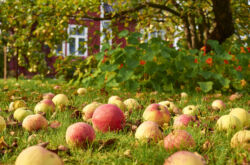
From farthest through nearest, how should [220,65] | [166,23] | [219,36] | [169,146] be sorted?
[166,23], [219,36], [220,65], [169,146]

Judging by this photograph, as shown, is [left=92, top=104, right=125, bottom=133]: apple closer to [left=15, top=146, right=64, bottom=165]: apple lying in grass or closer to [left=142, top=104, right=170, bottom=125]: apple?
[left=142, top=104, right=170, bottom=125]: apple

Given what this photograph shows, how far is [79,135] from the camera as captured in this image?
1.67m

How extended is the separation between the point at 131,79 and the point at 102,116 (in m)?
2.73

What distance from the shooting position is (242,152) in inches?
63.1

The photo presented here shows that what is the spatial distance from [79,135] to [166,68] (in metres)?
3.36

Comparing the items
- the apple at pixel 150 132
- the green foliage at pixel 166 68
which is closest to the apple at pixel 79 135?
the apple at pixel 150 132

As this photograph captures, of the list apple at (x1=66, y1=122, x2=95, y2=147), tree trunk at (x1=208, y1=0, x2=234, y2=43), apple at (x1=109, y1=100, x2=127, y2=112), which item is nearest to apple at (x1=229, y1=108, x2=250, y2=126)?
Result: apple at (x1=109, y1=100, x2=127, y2=112)

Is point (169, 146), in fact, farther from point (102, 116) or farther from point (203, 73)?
point (203, 73)

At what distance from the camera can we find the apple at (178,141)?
1.56 meters

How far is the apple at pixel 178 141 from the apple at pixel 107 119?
56 centimetres

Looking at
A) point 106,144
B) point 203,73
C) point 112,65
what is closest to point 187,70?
point 203,73

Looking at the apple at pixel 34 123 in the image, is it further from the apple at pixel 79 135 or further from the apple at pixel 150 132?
the apple at pixel 150 132

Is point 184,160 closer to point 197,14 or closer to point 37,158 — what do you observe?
point 37,158

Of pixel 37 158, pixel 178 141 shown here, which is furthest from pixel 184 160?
pixel 37 158
